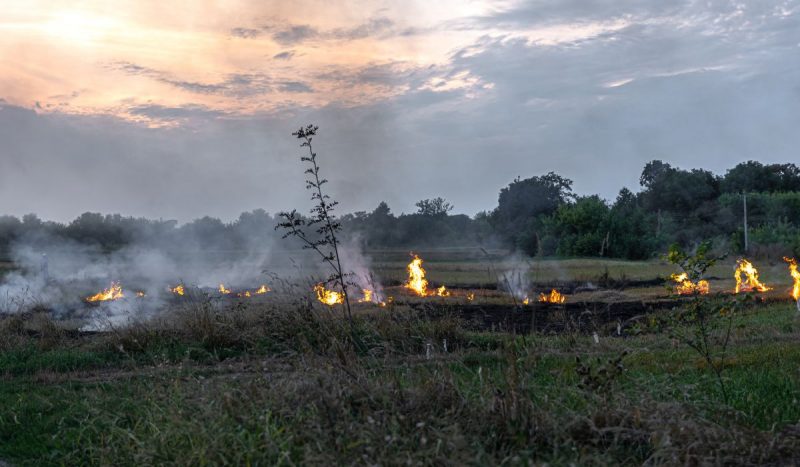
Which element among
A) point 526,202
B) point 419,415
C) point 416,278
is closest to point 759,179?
point 526,202

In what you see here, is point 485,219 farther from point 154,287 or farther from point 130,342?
point 130,342

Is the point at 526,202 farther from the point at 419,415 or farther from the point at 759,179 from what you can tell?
→ the point at 419,415

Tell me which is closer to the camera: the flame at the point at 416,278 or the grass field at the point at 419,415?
the grass field at the point at 419,415

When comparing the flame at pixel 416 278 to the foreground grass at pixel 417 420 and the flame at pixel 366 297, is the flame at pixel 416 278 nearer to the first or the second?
the flame at pixel 366 297

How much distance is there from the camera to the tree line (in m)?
45.1

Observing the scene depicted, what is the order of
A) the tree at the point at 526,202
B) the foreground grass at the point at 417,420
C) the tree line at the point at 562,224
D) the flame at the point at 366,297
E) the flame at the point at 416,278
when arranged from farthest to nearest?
the tree at the point at 526,202, the tree line at the point at 562,224, the flame at the point at 416,278, the flame at the point at 366,297, the foreground grass at the point at 417,420

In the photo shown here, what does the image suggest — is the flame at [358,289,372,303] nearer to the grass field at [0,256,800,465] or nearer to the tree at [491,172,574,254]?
the grass field at [0,256,800,465]

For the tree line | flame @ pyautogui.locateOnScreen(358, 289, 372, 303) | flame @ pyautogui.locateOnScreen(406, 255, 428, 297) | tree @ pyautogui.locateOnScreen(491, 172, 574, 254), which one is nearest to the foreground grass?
flame @ pyautogui.locateOnScreen(358, 289, 372, 303)

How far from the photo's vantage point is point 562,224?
56.5 metres

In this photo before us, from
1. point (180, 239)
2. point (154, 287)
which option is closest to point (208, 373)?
point (154, 287)

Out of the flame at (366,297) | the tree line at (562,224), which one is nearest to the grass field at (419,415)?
the flame at (366,297)

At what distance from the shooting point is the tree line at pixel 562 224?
148ft

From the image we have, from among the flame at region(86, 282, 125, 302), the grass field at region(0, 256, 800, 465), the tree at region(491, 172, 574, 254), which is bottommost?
the grass field at region(0, 256, 800, 465)

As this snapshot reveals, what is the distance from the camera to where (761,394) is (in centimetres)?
772
